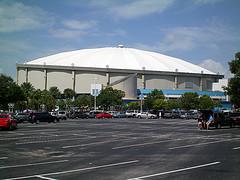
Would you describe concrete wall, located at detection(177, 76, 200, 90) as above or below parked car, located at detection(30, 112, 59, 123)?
above

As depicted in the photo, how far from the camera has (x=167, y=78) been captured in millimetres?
169000

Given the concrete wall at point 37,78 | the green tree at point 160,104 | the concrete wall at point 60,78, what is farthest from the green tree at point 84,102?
the concrete wall at point 37,78

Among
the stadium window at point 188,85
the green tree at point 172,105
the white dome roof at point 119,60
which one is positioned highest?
the white dome roof at point 119,60

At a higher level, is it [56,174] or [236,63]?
[236,63]

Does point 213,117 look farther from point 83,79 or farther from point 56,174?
point 83,79

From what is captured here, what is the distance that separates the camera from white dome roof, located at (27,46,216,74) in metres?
166

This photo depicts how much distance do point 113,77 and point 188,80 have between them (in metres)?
37.6

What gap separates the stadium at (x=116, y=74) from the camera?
523ft

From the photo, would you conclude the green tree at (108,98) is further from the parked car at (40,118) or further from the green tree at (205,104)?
the parked car at (40,118)

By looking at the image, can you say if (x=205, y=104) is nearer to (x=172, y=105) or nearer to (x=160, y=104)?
(x=172, y=105)

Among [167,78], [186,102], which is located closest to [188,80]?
[167,78]

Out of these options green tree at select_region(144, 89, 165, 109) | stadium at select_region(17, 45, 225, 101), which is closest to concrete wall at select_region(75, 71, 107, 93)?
stadium at select_region(17, 45, 225, 101)

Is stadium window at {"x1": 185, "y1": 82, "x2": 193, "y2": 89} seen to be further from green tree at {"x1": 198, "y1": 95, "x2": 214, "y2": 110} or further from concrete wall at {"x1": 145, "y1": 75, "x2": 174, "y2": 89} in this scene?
green tree at {"x1": 198, "y1": 95, "x2": 214, "y2": 110}

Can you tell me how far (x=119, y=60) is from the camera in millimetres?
170375
